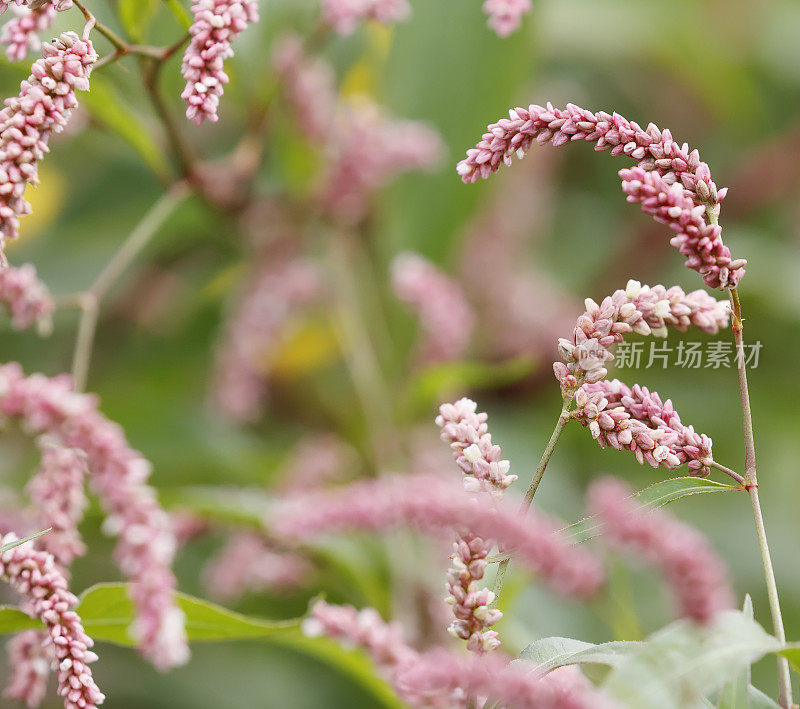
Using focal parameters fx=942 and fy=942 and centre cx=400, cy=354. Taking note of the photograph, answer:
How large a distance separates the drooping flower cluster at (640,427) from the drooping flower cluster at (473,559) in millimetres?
55

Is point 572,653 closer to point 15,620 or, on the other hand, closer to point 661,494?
point 661,494

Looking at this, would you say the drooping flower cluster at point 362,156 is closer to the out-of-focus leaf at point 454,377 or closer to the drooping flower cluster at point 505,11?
the out-of-focus leaf at point 454,377

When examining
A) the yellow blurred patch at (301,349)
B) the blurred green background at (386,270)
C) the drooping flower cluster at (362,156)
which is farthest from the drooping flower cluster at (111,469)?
the yellow blurred patch at (301,349)

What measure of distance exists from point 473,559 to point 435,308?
2.06 ft

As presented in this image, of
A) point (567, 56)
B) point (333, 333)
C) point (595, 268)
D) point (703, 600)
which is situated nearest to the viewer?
point (703, 600)

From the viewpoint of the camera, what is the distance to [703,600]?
1.63 feet

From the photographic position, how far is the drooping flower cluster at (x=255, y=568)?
1.06 meters

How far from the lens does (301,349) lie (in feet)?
5.03

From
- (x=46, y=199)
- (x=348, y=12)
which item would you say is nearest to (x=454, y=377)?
(x=348, y=12)

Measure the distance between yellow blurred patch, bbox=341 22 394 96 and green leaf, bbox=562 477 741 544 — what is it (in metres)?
0.98

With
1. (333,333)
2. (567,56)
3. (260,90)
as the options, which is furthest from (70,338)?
(567,56)

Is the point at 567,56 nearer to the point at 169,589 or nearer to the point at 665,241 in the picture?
the point at 665,241

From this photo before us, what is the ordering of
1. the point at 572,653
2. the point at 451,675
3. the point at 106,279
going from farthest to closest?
the point at 106,279
the point at 572,653
the point at 451,675

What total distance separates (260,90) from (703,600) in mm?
905
